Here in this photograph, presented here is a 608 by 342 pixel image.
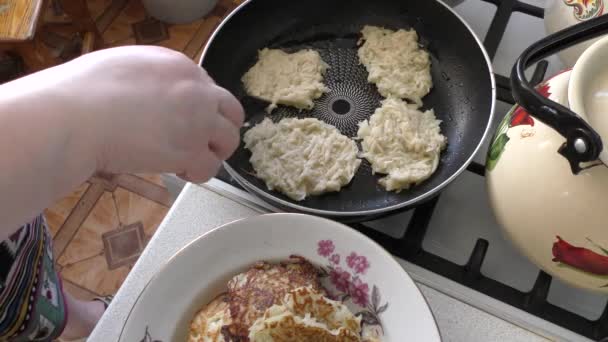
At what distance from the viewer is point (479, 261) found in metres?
0.61

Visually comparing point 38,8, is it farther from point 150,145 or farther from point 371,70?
point 150,145

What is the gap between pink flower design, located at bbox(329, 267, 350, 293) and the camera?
0.56 meters

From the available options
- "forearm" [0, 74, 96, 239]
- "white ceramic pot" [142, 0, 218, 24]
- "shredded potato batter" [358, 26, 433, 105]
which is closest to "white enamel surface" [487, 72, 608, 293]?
"shredded potato batter" [358, 26, 433, 105]

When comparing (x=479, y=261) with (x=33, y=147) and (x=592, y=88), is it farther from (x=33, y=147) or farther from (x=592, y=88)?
(x=33, y=147)

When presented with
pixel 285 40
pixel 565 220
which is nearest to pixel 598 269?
pixel 565 220

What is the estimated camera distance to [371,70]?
2.72ft

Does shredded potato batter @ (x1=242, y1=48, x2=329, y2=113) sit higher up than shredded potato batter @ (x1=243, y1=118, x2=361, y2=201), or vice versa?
shredded potato batter @ (x1=242, y1=48, x2=329, y2=113)

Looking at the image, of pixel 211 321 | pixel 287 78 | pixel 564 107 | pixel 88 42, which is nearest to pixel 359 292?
pixel 211 321

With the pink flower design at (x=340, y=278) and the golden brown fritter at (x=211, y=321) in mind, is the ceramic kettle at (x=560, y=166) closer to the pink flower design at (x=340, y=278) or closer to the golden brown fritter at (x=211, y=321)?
the pink flower design at (x=340, y=278)

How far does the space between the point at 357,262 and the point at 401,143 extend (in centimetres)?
27

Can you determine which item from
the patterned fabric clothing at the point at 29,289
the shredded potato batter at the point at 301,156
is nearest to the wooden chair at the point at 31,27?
the patterned fabric clothing at the point at 29,289

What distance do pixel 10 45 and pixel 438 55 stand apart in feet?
3.27

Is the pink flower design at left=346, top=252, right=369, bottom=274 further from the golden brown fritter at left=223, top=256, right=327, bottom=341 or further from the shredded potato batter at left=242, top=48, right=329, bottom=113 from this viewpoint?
the shredded potato batter at left=242, top=48, right=329, bottom=113

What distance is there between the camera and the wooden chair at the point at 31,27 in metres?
1.19
